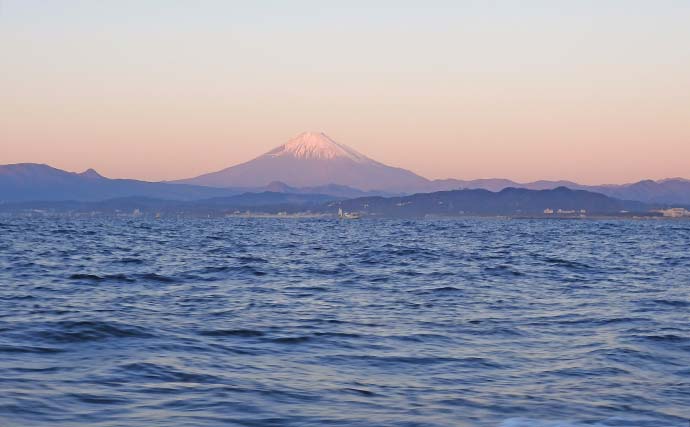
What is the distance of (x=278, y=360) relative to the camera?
1691 centimetres

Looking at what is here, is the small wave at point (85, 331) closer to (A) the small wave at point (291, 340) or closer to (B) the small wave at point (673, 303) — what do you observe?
(A) the small wave at point (291, 340)

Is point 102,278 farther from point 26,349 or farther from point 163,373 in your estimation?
point 163,373

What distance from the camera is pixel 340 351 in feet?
58.9

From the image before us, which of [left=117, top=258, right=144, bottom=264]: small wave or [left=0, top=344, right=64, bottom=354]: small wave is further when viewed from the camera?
[left=117, top=258, right=144, bottom=264]: small wave

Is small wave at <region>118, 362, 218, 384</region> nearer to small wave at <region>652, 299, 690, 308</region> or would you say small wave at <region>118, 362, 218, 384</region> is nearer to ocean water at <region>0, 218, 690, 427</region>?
ocean water at <region>0, 218, 690, 427</region>

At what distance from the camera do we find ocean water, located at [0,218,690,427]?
42.8 feet

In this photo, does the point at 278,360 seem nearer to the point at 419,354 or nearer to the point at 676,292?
the point at 419,354

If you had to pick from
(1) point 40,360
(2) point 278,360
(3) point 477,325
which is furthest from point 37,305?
(3) point 477,325

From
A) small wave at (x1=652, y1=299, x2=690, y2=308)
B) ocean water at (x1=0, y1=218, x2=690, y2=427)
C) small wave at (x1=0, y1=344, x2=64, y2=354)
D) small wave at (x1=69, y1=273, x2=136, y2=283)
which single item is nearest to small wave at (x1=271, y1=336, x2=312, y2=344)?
ocean water at (x1=0, y1=218, x2=690, y2=427)

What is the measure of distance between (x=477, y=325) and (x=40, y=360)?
10.2 m

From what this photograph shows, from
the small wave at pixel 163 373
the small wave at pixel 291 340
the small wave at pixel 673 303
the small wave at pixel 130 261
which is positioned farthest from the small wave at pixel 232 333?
the small wave at pixel 130 261

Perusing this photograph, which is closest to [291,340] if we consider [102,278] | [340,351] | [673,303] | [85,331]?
[340,351]

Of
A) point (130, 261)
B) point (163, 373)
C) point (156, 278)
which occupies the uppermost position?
point (163, 373)

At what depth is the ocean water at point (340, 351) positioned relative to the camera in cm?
1303
